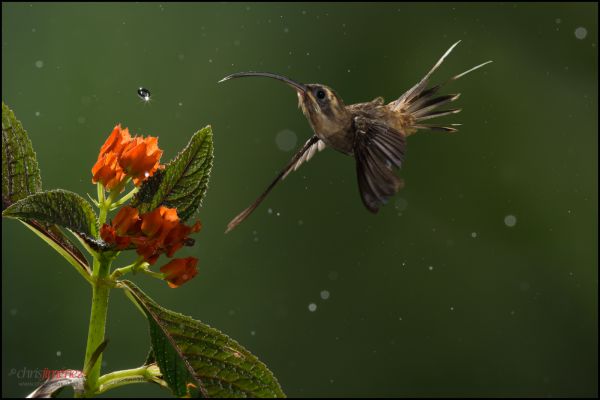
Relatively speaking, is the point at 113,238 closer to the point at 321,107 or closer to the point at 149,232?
the point at 149,232

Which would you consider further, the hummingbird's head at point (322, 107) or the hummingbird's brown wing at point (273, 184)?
the hummingbird's head at point (322, 107)

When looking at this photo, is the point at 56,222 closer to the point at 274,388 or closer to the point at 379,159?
the point at 274,388

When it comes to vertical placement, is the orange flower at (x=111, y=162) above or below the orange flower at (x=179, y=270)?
above

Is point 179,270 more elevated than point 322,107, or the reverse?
point 322,107

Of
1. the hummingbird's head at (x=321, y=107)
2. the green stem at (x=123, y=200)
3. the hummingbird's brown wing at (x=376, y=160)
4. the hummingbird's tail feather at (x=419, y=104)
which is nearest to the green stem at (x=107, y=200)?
the green stem at (x=123, y=200)

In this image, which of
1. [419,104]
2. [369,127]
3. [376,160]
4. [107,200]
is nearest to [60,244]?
[107,200]

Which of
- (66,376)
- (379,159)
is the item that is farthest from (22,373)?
(379,159)

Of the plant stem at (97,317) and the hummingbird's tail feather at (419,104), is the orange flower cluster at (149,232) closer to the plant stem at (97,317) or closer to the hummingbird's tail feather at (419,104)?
the plant stem at (97,317)
